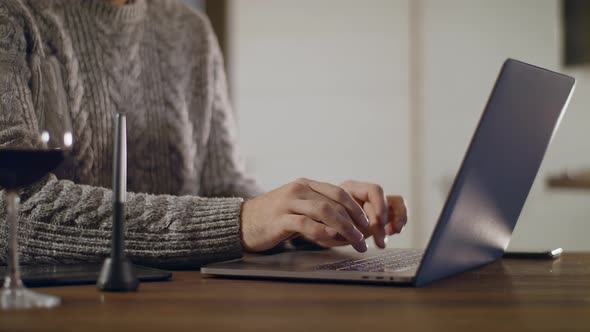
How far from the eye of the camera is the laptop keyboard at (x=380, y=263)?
2.89 feet

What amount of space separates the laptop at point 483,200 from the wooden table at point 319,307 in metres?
0.02

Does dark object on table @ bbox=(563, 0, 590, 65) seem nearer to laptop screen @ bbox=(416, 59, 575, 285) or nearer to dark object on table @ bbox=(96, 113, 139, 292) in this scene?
laptop screen @ bbox=(416, 59, 575, 285)

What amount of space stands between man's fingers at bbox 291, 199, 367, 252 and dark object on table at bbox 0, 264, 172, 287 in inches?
7.6

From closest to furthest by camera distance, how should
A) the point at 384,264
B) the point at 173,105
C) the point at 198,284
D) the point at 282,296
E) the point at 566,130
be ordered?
the point at 282,296 < the point at 198,284 < the point at 384,264 < the point at 173,105 < the point at 566,130

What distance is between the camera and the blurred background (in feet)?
12.1

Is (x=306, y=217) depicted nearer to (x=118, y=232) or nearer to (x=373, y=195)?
(x=373, y=195)

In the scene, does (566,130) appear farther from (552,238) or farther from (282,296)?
(282,296)

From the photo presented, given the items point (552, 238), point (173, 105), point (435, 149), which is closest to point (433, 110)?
point (435, 149)

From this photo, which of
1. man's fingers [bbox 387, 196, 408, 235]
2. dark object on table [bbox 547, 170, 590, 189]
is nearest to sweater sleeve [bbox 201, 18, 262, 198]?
man's fingers [bbox 387, 196, 408, 235]

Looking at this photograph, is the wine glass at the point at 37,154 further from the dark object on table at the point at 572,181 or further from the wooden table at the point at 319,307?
the dark object on table at the point at 572,181

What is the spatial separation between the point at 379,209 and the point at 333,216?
0.57 feet

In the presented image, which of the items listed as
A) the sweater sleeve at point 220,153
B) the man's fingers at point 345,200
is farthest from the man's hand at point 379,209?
the sweater sleeve at point 220,153

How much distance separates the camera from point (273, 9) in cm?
376

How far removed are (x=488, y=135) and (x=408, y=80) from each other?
119 inches
